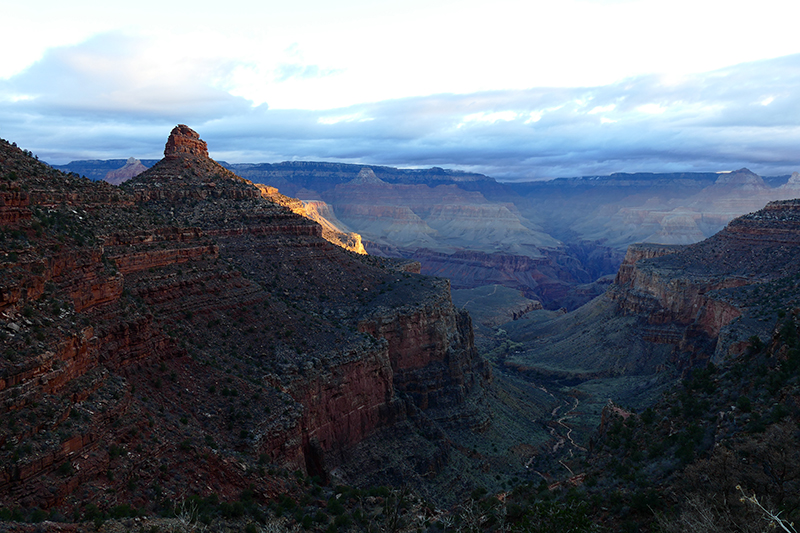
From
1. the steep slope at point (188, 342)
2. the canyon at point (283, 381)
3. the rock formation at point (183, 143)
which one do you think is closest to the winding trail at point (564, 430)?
the canyon at point (283, 381)

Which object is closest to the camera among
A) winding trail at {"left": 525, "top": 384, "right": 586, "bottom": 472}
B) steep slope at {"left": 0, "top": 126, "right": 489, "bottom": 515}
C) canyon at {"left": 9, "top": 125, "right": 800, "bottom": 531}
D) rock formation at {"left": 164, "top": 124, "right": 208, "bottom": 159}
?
steep slope at {"left": 0, "top": 126, "right": 489, "bottom": 515}

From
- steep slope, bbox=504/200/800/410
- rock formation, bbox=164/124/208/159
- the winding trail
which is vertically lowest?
the winding trail

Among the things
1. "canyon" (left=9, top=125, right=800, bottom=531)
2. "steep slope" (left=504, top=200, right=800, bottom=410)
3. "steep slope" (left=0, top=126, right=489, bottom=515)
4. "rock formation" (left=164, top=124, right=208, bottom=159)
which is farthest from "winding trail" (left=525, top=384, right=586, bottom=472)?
"rock formation" (left=164, top=124, right=208, bottom=159)

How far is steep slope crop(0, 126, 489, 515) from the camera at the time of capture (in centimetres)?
2230

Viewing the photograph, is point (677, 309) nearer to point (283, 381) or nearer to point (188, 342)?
point (283, 381)

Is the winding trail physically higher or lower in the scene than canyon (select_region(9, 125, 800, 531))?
lower

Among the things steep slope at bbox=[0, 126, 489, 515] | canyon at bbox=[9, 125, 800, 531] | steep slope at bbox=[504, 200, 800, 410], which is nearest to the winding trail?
canyon at bbox=[9, 125, 800, 531]

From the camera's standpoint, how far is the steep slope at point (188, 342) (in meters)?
22.3

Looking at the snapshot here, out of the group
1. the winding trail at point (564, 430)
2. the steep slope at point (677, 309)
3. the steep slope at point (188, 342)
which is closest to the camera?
the steep slope at point (188, 342)

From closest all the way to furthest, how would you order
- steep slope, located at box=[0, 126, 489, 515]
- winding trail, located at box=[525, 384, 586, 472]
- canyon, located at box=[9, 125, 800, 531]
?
steep slope, located at box=[0, 126, 489, 515] < canyon, located at box=[9, 125, 800, 531] < winding trail, located at box=[525, 384, 586, 472]

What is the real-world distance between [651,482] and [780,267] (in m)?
72.6

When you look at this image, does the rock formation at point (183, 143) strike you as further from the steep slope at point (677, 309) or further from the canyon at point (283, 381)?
the steep slope at point (677, 309)

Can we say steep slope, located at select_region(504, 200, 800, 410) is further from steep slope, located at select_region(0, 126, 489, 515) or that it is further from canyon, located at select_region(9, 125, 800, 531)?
steep slope, located at select_region(0, 126, 489, 515)

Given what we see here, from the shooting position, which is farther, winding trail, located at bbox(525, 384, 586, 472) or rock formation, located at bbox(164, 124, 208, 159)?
rock formation, located at bbox(164, 124, 208, 159)
